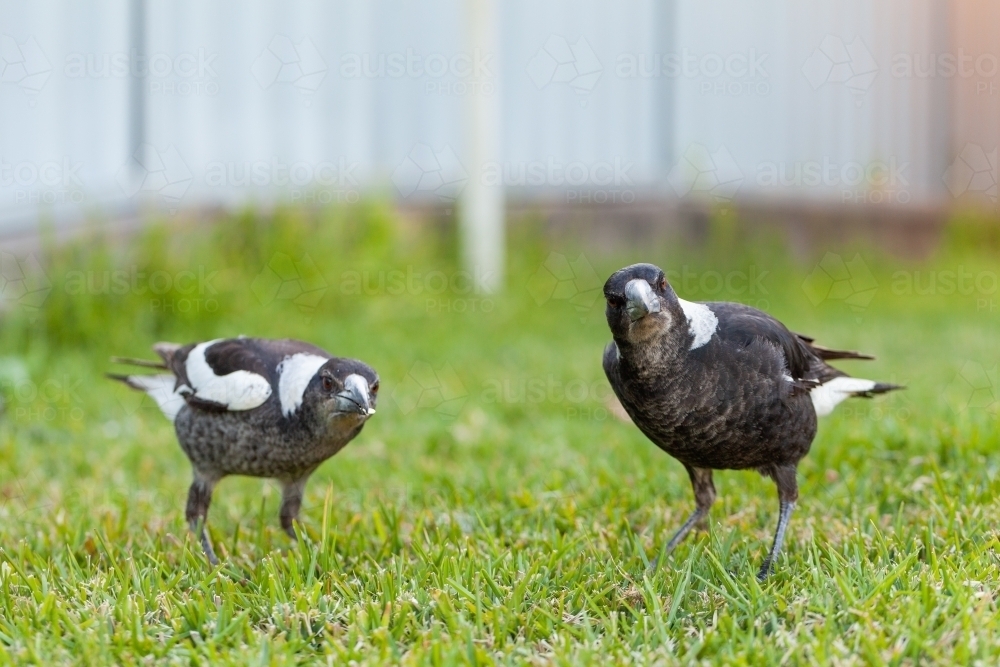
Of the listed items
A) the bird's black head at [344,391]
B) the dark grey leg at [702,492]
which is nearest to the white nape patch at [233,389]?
the bird's black head at [344,391]

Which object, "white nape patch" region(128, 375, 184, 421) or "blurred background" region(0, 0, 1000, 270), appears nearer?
"white nape patch" region(128, 375, 184, 421)

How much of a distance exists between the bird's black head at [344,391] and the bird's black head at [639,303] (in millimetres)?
680

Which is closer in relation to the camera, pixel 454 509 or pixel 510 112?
pixel 454 509

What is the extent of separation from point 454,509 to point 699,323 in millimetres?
1186

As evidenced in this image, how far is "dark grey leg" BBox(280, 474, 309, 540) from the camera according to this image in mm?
3322

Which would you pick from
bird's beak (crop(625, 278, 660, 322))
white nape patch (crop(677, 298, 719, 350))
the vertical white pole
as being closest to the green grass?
white nape patch (crop(677, 298, 719, 350))

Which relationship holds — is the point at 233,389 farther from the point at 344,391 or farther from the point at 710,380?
the point at 710,380

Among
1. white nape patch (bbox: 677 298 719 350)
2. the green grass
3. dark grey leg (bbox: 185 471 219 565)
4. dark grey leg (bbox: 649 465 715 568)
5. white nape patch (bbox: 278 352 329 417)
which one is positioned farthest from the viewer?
dark grey leg (bbox: 185 471 219 565)

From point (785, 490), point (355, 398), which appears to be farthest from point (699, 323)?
point (355, 398)

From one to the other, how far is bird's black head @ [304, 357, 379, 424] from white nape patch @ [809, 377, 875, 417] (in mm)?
1239

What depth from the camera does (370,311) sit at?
23.6 feet

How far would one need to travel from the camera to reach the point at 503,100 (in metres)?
8.80

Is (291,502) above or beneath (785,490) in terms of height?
beneath

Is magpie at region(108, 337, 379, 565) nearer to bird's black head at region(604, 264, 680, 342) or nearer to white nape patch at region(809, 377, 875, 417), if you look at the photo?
bird's black head at region(604, 264, 680, 342)
